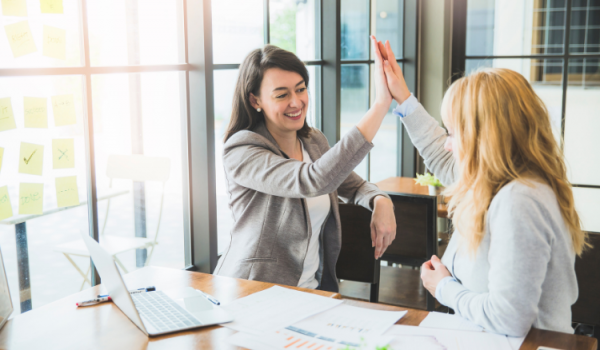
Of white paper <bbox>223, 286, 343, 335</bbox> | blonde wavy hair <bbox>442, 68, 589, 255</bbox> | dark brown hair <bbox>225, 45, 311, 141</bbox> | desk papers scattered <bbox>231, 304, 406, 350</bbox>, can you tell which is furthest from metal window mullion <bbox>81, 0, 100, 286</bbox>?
blonde wavy hair <bbox>442, 68, 589, 255</bbox>

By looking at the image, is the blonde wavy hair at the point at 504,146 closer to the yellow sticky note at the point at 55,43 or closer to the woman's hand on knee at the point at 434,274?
the woman's hand on knee at the point at 434,274

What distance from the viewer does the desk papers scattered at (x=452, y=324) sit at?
111cm

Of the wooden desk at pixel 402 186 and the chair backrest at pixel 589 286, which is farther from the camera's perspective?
the wooden desk at pixel 402 186

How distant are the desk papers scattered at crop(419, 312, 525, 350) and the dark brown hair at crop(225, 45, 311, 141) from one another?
921 millimetres

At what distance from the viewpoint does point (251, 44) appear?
9.05 feet

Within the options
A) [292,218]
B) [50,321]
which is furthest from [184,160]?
[50,321]

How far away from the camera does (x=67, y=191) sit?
1898 millimetres

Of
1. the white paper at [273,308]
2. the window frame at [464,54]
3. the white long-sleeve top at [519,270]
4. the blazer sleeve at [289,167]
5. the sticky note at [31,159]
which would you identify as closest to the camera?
the white long-sleeve top at [519,270]

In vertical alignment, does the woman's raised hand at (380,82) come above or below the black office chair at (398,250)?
above

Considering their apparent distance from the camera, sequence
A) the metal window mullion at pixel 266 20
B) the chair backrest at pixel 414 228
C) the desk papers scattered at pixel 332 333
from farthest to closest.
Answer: the metal window mullion at pixel 266 20 < the chair backrest at pixel 414 228 < the desk papers scattered at pixel 332 333

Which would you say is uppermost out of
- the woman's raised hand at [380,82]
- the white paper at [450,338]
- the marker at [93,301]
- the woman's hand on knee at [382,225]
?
the woman's raised hand at [380,82]

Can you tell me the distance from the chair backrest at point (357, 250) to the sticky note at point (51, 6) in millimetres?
1297

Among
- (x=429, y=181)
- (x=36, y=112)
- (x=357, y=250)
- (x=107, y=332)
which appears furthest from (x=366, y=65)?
(x=107, y=332)

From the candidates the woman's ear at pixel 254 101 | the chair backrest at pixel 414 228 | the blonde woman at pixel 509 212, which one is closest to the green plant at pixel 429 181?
the chair backrest at pixel 414 228
